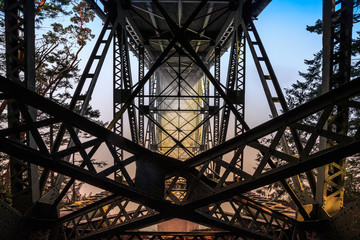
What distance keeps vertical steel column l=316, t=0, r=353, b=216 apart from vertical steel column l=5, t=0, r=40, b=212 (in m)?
4.35

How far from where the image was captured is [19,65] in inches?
121

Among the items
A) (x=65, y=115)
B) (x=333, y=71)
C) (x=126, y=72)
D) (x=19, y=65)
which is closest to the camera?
(x=65, y=115)

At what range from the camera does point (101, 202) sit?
4.10m

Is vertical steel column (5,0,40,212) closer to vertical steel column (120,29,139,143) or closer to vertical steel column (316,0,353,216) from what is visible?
vertical steel column (120,29,139,143)

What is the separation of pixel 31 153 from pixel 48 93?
1211cm

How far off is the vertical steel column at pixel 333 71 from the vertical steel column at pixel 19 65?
4.35 meters

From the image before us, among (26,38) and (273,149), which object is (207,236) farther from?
(26,38)

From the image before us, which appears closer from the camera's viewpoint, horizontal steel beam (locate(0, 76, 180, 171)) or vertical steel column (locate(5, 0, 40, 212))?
horizontal steel beam (locate(0, 76, 180, 171))

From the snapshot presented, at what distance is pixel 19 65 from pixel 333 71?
4.63 m

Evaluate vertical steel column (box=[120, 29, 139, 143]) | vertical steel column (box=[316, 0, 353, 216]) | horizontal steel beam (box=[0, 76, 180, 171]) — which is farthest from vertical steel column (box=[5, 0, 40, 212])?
vertical steel column (box=[316, 0, 353, 216])

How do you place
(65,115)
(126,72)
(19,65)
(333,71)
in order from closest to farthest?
(65,115) → (19,65) → (333,71) → (126,72)

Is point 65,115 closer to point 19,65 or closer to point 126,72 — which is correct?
point 19,65

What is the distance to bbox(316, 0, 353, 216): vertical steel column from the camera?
3275 mm

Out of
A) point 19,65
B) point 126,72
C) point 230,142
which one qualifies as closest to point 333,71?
point 230,142
